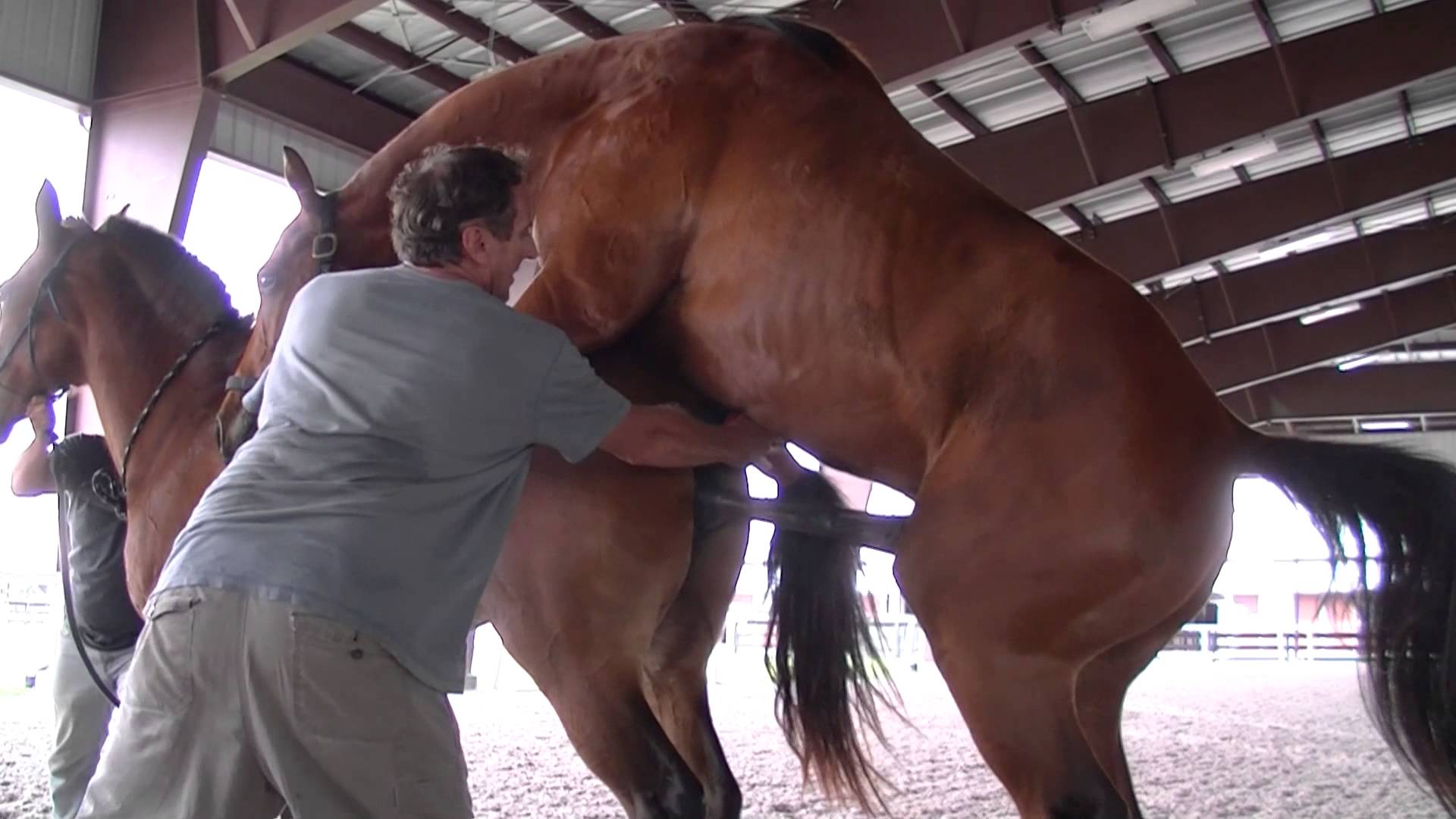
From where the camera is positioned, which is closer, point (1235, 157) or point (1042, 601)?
point (1042, 601)

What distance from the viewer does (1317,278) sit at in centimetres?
1733

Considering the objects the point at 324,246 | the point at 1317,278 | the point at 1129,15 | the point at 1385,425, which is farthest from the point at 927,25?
the point at 1385,425

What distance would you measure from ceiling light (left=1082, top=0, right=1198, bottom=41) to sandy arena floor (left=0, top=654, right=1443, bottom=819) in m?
5.11

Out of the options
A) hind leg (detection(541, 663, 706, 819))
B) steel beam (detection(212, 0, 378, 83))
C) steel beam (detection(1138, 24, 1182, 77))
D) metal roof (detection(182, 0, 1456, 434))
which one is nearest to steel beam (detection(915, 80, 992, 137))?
metal roof (detection(182, 0, 1456, 434))

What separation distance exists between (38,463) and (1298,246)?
1697 cm

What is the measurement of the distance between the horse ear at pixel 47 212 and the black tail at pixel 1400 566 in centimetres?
350

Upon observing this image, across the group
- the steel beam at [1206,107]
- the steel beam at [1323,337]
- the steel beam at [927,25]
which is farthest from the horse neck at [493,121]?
the steel beam at [1323,337]

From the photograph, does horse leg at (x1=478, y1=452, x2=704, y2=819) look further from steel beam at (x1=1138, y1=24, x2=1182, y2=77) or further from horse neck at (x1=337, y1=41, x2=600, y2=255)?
steel beam at (x1=1138, y1=24, x2=1182, y2=77)

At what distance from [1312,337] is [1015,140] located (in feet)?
35.5

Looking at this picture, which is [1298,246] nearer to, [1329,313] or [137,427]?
[1329,313]

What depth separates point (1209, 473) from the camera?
2.05 meters

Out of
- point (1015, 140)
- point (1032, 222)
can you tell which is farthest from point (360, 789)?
point (1015, 140)

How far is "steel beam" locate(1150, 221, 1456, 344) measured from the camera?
17.1 meters

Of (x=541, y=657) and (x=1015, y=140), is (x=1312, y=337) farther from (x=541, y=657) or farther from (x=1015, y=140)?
(x=541, y=657)
